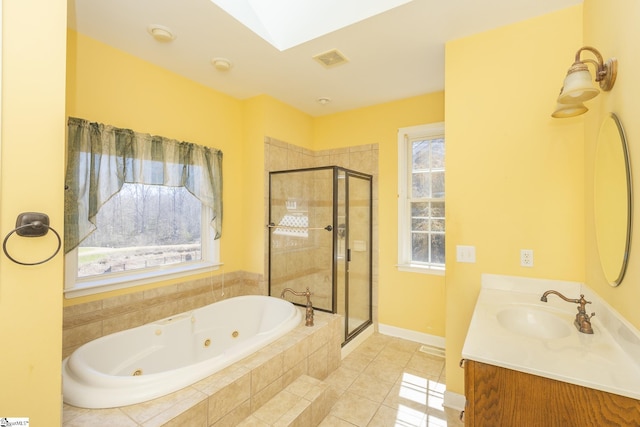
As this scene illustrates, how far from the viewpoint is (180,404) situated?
1.37 meters

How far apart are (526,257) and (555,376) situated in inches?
43.6

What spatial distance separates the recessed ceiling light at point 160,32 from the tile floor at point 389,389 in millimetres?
2834

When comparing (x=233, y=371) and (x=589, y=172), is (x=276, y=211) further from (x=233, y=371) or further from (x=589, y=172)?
(x=589, y=172)

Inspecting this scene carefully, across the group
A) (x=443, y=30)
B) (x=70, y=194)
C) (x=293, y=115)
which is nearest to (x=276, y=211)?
(x=293, y=115)

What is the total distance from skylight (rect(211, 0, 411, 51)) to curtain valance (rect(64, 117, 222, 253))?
1184 mm

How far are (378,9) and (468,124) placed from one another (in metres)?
0.98

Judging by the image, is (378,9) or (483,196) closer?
(378,9)

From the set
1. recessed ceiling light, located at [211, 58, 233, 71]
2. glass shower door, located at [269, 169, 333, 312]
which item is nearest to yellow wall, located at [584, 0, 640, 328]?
glass shower door, located at [269, 169, 333, 312]

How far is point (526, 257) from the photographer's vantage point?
6.07ft

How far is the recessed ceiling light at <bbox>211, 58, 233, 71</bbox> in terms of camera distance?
238cm

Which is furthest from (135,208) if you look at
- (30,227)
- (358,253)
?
(358,253)

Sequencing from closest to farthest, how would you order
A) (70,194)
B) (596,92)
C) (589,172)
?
(596,92), (589,172), (70,194)

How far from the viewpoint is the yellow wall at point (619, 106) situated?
42.1 inches

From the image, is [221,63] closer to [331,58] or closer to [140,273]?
[331,58]
